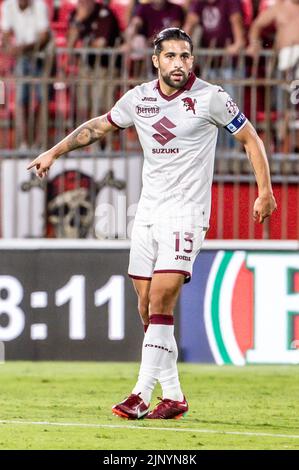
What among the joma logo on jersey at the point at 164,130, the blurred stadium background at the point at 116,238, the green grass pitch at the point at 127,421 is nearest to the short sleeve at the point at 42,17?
the blurred stadium background at the point at 116,238

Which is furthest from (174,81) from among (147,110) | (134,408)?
(134,408)

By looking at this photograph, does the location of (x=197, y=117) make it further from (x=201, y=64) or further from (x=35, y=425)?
(x=201, y=64)

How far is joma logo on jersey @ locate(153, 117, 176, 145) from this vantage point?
8.31 metres

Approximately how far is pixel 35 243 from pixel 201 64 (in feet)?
7.37

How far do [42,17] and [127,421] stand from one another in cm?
755

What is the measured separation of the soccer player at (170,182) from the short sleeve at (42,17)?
6410mm

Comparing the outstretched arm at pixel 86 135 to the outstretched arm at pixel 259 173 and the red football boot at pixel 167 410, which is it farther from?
the red football boot at pixel 167 410

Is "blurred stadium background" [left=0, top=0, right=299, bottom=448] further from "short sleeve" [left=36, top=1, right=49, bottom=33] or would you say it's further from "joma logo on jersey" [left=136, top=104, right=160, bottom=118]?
"joma logo on jersey" [left=136, top=104, right=160, bottom=118]

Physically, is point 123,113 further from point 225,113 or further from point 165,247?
point 165,247

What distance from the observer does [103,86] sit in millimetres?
12359

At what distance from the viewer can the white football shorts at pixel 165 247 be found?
8.34 meters

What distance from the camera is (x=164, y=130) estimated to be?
8312 mm
